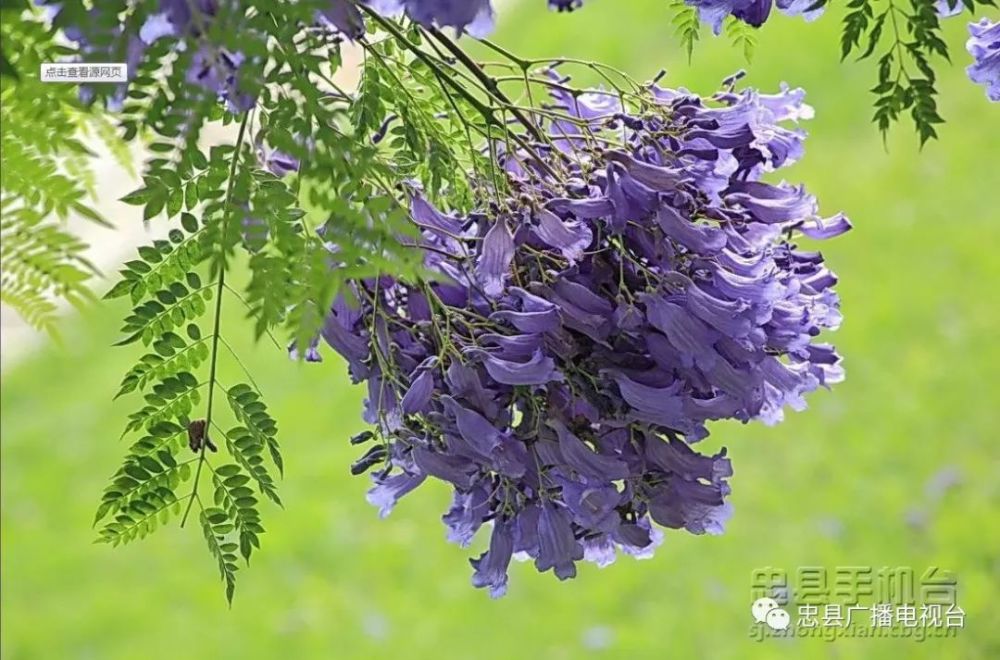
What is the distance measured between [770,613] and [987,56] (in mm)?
589

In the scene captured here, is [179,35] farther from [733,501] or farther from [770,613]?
[733,501]

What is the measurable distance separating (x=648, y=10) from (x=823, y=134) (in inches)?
13.6

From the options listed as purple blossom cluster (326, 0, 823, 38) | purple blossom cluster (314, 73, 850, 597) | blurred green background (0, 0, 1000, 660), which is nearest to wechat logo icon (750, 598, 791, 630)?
blurred green background (0, 0, 1000, 660)

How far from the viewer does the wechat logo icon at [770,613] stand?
855 millimetres

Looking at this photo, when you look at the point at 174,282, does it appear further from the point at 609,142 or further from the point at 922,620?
the point at 922,620

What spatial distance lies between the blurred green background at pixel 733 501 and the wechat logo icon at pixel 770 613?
242 millimetres

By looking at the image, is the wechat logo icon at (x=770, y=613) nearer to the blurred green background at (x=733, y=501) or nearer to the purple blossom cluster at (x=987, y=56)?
the blurred green background at (x=733, y=501)

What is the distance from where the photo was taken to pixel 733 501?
1.28 meters

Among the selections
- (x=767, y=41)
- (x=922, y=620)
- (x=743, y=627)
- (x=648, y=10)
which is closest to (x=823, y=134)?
(x=767, y=41)

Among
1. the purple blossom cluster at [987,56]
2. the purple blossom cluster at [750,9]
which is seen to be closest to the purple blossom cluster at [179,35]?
the purple blossom cluster at [750,9]

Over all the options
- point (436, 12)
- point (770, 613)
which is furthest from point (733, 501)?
point (436, 12)

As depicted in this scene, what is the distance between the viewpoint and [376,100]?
0.35 m

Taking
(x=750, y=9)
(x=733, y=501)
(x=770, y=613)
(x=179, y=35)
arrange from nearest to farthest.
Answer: (x=179, y=35), (x=750, y=9), (x=770, y=613), (x=733, y=501)

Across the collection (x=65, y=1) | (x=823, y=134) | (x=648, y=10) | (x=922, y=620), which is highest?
(x=648, y=10)
